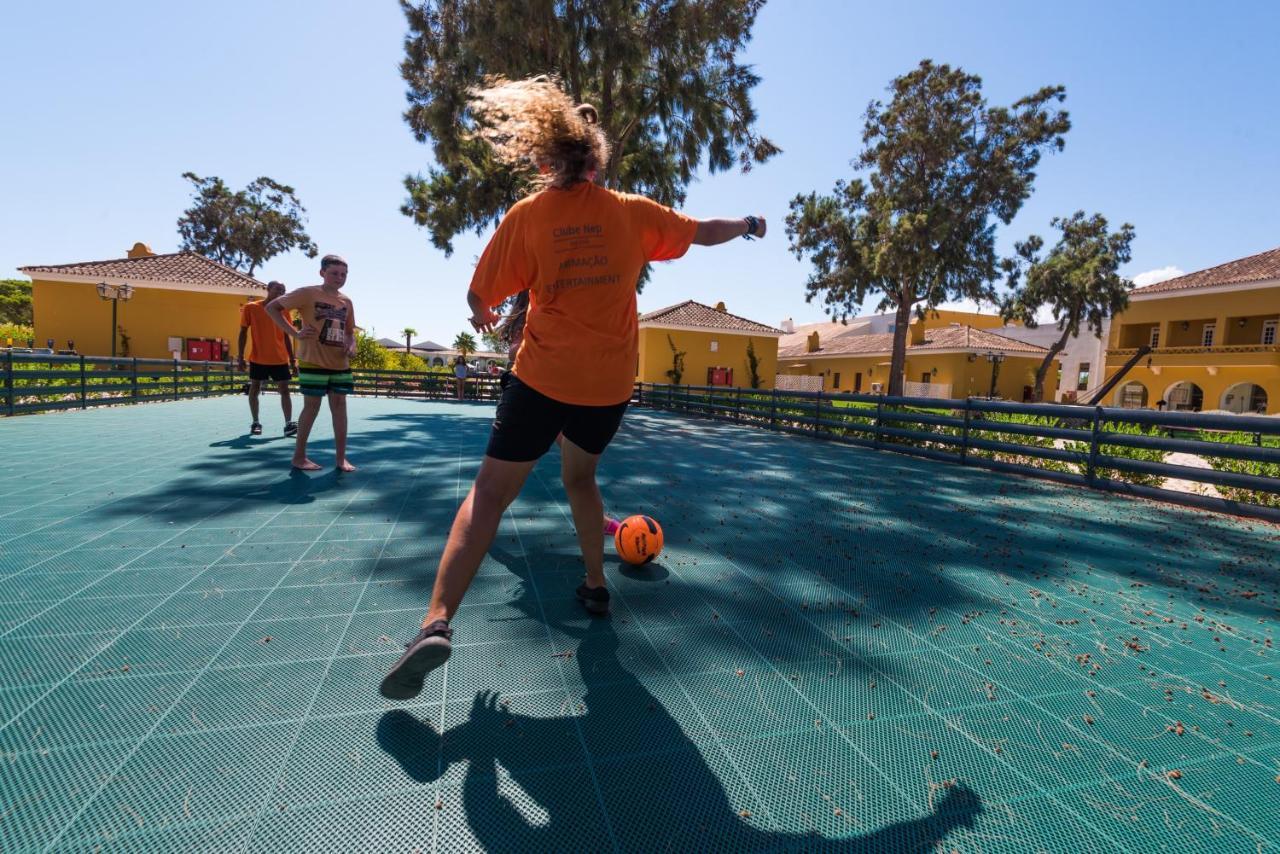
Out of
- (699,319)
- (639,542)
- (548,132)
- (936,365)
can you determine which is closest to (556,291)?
(548,132)

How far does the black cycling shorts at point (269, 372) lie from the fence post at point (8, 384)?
5725mm

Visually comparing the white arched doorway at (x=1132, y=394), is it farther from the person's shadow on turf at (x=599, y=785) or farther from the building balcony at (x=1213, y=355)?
the person's shadow on turf at (x=599, y=785)

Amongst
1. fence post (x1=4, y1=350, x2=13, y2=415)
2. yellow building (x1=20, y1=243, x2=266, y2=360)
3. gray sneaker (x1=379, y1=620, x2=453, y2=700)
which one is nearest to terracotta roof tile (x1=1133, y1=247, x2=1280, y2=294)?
gray sneaker (x1=379, y1=620, x2=453, y2=700)

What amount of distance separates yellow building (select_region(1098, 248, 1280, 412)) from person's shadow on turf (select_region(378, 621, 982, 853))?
3422 centimetres

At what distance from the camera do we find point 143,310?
2398cm

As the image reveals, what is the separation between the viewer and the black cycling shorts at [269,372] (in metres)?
7.39

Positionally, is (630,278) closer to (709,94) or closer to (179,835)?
(179,835)

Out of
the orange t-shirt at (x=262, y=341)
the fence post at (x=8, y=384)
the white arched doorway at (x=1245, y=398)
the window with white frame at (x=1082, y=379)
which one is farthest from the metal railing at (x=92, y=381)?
the window with white frame at (x=1082, y=379)

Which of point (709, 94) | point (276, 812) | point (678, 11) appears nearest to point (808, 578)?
point (276, 812)

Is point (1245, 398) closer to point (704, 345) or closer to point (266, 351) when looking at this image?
point (704, 345)

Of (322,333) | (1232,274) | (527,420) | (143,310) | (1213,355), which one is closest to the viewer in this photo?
(527,420)

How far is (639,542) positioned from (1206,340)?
36.2m

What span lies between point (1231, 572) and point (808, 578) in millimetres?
2917

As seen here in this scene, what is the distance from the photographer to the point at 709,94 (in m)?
15.8
